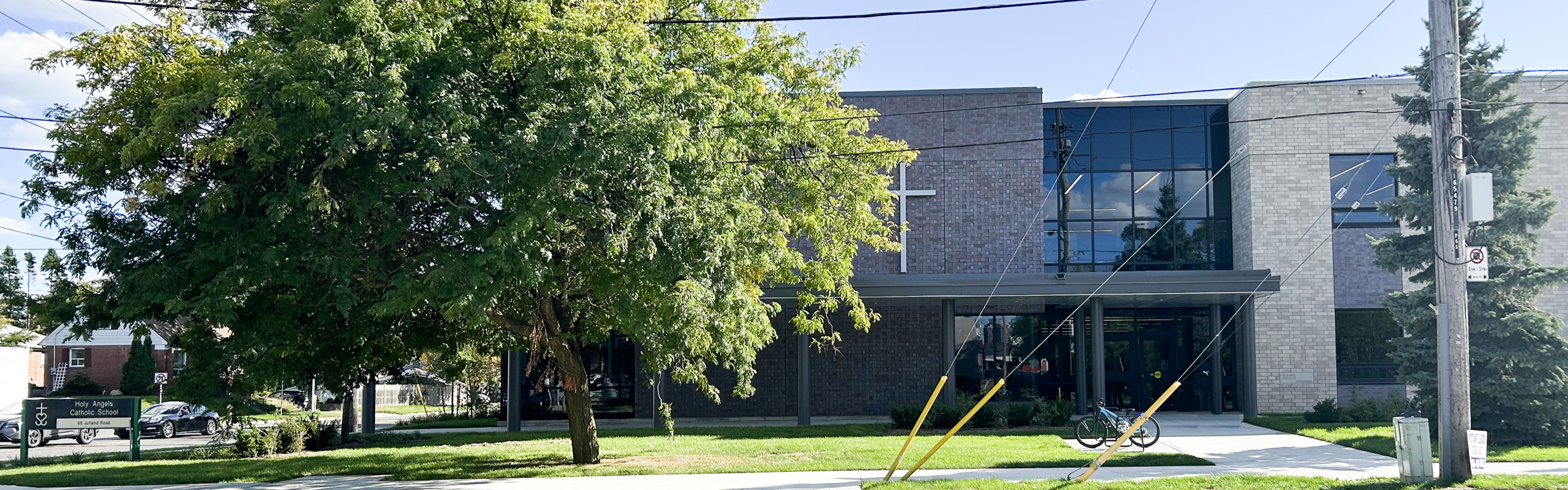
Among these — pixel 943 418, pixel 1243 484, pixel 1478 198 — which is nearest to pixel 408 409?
pixel 943 418

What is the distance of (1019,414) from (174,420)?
23.7m

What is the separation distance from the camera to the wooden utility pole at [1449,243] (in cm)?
1291

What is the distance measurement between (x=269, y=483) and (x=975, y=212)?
17244 millimetres

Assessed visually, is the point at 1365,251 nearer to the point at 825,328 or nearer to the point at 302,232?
the point at 825,328

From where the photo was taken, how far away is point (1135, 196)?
2697cm

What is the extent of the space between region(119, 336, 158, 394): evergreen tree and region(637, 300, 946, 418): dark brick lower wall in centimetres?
3545

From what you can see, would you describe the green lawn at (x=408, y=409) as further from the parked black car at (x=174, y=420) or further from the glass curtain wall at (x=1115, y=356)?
the glass curtain wall at (x=1115, y=356)

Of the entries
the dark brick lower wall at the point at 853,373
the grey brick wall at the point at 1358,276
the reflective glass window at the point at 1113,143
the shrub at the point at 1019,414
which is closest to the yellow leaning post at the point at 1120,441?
the shrub at the point at 1019,414

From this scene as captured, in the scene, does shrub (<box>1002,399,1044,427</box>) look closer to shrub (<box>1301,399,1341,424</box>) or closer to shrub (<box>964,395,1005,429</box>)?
shrub (<box>964,395,1005,429</box>)

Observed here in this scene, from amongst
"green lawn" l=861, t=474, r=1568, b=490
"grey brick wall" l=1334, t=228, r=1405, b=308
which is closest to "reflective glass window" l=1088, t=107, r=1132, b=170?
"grey brick wall" l=1334, t=228, r=1405, b=308

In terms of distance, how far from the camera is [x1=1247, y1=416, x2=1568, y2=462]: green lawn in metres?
15.6

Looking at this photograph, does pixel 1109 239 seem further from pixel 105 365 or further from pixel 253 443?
pixel 105 365

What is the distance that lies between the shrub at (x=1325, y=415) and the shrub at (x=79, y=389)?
48.9 metres

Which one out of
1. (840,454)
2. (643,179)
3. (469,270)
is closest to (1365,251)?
(840,454)
